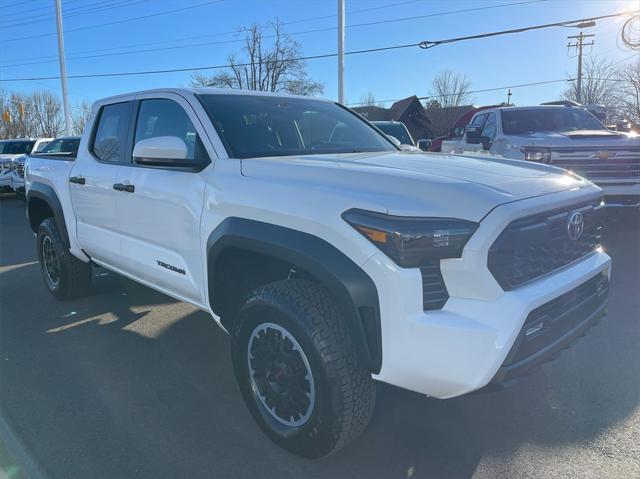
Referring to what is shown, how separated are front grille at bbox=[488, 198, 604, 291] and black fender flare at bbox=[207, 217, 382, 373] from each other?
0.54 meters

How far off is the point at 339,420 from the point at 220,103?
222cm

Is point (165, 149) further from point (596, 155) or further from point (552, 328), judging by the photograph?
point (596, 155)

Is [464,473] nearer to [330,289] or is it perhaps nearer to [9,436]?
[330,289]

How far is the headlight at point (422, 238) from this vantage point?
218 cm

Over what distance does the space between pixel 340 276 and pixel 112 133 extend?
9.73 feet

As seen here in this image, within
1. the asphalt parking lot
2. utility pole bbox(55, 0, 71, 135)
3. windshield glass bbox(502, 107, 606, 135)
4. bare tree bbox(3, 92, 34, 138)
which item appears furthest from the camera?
bare tree bbox(3, 92, 34, 138)

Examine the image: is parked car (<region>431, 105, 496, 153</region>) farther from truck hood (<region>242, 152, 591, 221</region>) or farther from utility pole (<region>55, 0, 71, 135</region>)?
utility pole (<region>55, 0, 71, 135</region>)

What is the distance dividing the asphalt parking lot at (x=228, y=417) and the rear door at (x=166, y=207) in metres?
0.66

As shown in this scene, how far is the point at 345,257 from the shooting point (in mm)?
2291

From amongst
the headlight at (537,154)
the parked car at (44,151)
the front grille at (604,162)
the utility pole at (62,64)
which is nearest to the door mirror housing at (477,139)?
the headlight at (537,154)

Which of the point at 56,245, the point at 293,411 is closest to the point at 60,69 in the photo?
the point at 56,245

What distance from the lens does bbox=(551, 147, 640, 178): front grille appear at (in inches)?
290

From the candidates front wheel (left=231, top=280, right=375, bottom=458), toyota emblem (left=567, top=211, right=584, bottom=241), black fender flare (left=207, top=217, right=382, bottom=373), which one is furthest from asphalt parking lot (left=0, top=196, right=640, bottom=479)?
toyota emblem (left=567, top=211, right=584, bottom=241)

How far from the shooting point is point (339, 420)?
93.8 inches
